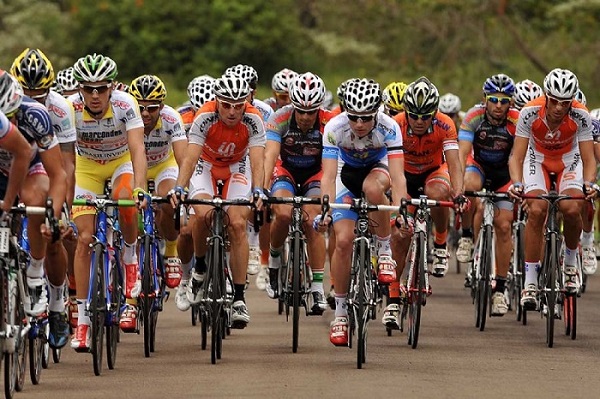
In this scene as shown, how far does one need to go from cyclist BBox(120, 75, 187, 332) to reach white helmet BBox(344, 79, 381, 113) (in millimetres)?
2773

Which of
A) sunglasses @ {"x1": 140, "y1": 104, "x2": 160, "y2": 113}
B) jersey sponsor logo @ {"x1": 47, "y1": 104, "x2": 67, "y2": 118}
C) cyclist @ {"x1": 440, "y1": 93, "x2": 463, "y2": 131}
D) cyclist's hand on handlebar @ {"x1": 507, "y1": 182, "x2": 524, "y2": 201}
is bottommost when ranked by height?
cyclist's hand on handlebar @ {"x1": 507, "y1": 182, "x2": 524, "y2": 201}

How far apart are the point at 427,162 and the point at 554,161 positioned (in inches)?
48.6

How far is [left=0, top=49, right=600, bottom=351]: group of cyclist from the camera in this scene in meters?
13.3

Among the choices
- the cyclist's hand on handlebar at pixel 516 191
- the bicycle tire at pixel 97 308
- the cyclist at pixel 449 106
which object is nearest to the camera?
the bicycle tire at pixel 97 308

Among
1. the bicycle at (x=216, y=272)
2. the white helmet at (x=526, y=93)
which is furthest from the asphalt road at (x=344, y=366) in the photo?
the white helmet at (x=526, y=93)

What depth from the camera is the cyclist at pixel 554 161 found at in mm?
15945

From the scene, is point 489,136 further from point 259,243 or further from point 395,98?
point 259,243

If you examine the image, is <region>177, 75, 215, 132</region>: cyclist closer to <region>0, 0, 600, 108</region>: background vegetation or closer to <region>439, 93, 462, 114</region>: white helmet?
<region>439, 93, 462, 114</region>: white helmet

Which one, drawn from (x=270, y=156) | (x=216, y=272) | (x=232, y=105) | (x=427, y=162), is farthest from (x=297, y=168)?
(x=216, y=272)

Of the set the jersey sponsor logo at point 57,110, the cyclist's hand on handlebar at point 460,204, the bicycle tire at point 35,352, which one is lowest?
the bicycle tire at point 35,352

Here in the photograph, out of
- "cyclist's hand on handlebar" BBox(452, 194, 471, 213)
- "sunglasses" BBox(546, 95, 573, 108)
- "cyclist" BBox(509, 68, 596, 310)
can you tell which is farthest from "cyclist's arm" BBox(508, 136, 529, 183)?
"cyclist's hand on handlebar" BBox(452, 194, 471, 213)

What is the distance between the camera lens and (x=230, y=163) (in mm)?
15992

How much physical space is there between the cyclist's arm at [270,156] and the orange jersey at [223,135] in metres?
0.28

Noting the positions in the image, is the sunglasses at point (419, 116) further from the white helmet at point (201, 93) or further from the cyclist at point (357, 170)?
the white helmet at point (201, 93)
